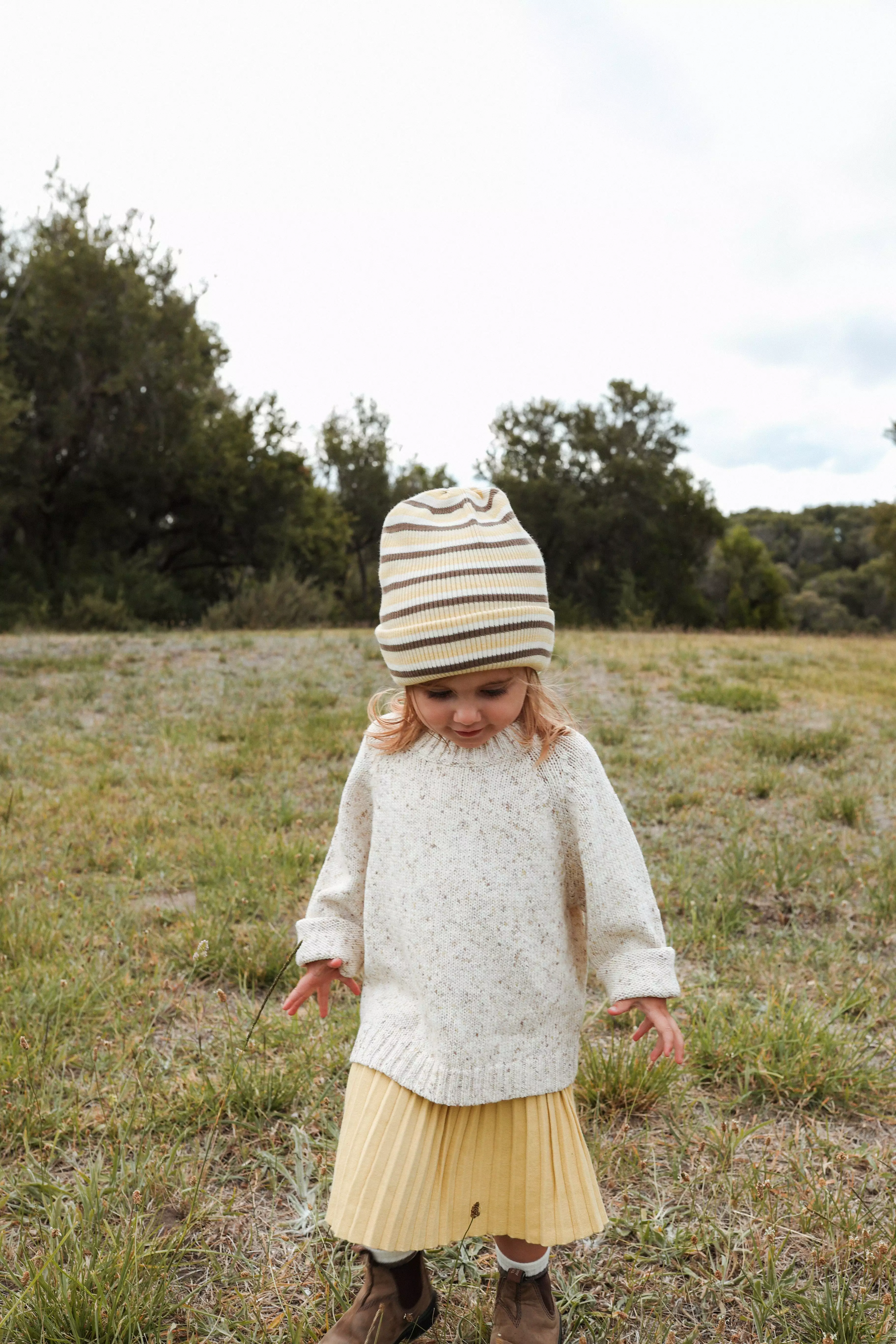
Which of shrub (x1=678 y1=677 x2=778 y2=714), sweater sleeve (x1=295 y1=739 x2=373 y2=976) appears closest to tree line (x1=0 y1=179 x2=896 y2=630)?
shrub (x1=678 y1=677 x2=778 y2=714)

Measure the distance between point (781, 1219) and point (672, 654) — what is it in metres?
9.62

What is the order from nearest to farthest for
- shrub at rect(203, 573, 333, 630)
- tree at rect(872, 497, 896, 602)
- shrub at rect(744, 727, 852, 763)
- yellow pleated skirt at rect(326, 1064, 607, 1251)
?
1. yellow pleated skirt at rect(326, 1064, 607, 1251)
2. shrub at rect(744, 727, 852, 763)
3. shrub at rect(203, 573, 333, 630)
4. tree at rect(872, 497, 896, 602)

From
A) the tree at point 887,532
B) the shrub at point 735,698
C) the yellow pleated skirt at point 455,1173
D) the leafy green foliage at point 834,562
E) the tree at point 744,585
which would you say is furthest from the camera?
the tree at point 744,585

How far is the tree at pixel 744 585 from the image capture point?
1516 inches

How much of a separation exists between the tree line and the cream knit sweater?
1808 centimetres

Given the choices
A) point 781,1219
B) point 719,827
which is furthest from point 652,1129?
point 719,827

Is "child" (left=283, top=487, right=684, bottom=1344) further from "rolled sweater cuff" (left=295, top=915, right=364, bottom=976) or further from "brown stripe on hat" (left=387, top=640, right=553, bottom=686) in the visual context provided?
"rolled sweater cuff" (left=295, top=915, right=364, bottom=976)

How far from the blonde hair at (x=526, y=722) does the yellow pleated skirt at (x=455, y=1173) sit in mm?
667

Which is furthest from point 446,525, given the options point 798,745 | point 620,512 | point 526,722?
point 620,512

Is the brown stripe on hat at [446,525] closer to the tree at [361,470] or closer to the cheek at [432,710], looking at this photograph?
the cheek at [432,710]

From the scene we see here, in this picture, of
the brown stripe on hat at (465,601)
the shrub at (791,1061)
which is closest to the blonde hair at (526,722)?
the brown stripe on hat at (465,601)

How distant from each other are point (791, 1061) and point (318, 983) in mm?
1462

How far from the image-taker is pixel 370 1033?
188 centimetres

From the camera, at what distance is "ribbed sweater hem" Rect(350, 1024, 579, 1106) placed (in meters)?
1.75
